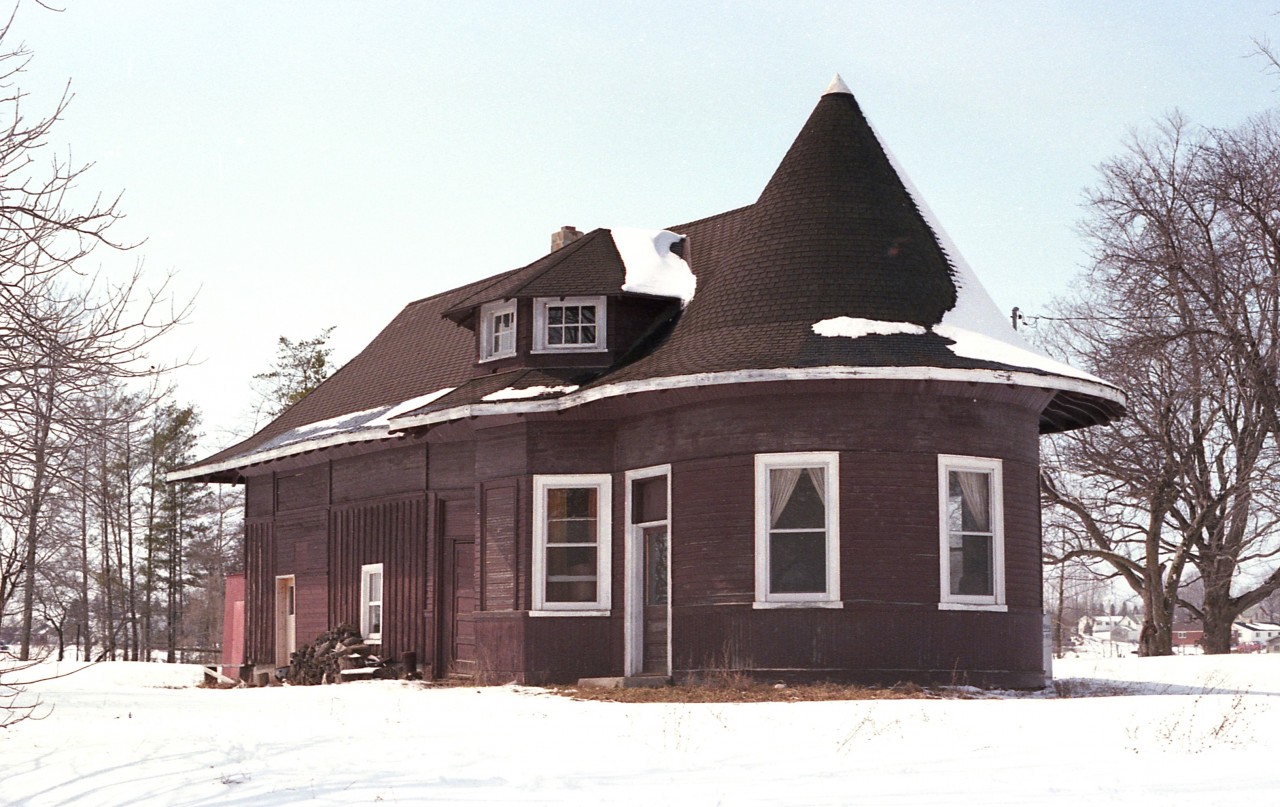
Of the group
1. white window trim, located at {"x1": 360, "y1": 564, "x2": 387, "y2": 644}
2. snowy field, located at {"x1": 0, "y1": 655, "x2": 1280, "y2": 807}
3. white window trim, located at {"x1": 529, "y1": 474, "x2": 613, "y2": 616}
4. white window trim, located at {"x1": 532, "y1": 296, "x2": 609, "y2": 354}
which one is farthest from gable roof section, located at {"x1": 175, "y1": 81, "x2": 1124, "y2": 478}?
snowy field, located at {"x1": 0, "y1": 655, "x2": 1280, "y2": 807}

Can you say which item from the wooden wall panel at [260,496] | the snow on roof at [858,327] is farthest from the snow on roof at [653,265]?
the wooden wall panel at [260,496]

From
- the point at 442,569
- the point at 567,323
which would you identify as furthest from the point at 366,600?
the point at 567,323

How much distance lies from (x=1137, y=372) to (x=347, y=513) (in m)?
18.4

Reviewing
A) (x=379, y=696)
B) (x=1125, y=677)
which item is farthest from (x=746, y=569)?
(x=1125, y=677)

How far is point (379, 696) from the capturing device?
61.5 feet

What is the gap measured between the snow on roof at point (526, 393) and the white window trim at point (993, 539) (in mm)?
5229

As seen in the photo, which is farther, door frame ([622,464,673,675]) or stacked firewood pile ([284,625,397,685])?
stacked firewood pile ([284,625,397,685])

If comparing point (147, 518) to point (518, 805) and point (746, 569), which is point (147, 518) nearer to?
point (746, 569)

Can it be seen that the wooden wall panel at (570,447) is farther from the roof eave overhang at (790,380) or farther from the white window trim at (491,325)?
the white window trim at (491,325)

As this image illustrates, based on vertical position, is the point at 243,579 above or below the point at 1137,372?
below

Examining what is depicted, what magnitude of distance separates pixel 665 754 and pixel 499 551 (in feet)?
29.6

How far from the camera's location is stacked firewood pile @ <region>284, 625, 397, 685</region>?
23188 millimetres

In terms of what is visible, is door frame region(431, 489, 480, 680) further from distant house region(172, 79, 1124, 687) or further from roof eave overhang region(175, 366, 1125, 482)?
roof eave overhang region(175, 366, 1125, 482)

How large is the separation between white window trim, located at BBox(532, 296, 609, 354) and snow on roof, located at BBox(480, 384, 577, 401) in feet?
3.96
